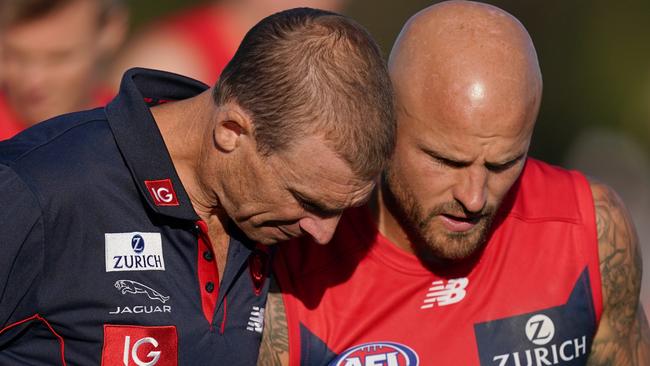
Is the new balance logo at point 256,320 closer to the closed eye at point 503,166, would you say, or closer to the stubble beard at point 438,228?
the stubble beard at point 438,228

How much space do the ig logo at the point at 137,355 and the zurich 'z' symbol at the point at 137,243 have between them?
8.5 inches

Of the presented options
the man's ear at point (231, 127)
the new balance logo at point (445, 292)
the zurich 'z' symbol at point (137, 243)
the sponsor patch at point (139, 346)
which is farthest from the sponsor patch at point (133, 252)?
the new balance logo at point (445, 292)

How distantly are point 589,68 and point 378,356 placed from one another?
511 cm

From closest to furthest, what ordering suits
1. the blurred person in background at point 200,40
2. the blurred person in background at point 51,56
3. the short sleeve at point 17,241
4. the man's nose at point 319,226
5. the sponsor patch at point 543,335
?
the short sleeve at point 17,241
the man's nose at point 319,226
the sponsor patch at point 543,335
the blurred person in background at point 51,56
the blurred person in background at point 200,40

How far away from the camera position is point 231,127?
2631mm

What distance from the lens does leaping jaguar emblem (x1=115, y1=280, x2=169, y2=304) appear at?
8.56ft

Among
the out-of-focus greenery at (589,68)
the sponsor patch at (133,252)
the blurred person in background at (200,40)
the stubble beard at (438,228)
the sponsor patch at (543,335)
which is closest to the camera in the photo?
the sponsor patch at (133,252)

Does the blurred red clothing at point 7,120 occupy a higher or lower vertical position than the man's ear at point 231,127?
higher

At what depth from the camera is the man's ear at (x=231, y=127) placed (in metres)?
2.61

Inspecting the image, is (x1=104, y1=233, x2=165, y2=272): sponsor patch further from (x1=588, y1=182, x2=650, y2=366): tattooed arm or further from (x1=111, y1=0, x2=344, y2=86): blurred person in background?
(x1=111, y1=0, x2=344, y2=86): blurred person in background

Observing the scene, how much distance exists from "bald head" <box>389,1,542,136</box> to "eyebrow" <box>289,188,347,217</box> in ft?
1.68

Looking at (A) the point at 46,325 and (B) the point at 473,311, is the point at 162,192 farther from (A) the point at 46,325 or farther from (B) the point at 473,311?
(B) the point at 473,311

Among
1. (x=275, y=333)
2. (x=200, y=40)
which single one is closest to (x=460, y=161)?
(x=275, y=333)

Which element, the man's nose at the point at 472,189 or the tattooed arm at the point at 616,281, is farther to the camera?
the tattooed arm at the point at 616,281
